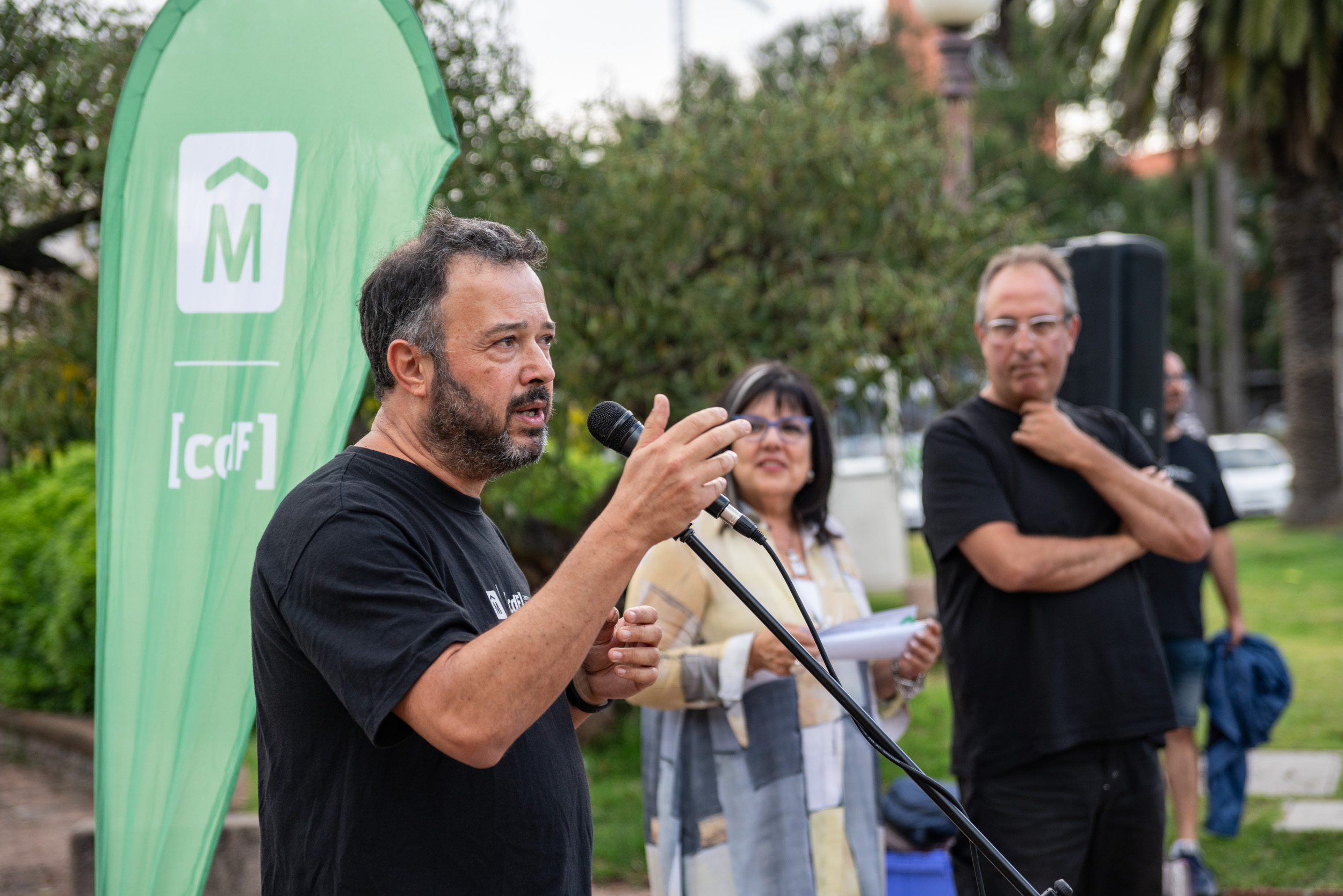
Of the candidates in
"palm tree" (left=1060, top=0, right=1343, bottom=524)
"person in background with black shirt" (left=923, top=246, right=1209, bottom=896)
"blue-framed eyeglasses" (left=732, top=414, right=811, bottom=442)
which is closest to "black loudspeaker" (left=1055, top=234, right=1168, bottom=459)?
"person in background with black shirt" (left=923, top=246, right=1209, bottom=896)

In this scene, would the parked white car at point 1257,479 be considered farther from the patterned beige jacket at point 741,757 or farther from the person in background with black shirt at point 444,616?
the person in background with black shirt at point 444,616

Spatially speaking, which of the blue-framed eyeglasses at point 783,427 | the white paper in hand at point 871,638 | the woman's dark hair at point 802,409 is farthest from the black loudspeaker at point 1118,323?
the white paper in hand at point 871,638

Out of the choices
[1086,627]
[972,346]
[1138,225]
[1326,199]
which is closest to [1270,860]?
[972,346]

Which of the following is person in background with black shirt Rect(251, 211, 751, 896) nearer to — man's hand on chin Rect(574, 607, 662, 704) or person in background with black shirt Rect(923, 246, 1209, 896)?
man's hand on chin Rect(574, 607, 662, 704)

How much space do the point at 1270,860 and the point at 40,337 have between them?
5788mm

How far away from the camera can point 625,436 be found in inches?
76.7

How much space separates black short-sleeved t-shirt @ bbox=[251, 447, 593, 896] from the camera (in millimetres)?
1644

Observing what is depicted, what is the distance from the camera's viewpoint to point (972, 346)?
586 centimetres

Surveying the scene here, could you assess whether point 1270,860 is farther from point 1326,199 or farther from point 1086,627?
point 1326,199

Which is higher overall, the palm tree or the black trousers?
the palm tree

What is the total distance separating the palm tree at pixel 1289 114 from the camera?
13.9 metres

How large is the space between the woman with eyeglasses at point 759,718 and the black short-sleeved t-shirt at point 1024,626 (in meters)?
0.18

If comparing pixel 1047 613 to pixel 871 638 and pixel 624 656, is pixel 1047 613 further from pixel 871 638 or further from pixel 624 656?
pixel 624 656

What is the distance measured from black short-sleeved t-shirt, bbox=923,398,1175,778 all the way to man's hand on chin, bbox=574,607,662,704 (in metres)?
1.36
